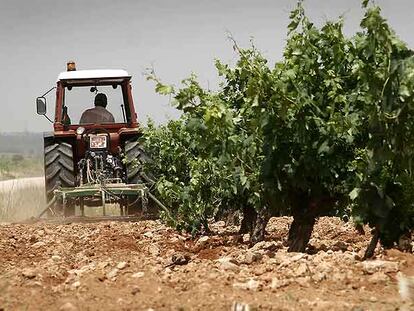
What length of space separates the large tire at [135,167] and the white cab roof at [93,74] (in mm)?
1168

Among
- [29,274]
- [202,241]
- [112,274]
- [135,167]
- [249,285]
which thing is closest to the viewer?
[249,285]

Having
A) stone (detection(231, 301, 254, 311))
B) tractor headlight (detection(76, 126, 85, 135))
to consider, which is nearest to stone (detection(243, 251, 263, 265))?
stone (detection(231, 301, 254, 311))

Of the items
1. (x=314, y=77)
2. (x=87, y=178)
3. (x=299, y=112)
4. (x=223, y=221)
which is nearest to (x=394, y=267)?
(x=299, y=112)

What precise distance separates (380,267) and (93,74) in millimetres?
8584

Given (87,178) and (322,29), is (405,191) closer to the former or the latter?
(322,29)

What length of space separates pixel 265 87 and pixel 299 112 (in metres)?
0.32

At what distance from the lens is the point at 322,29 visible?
6.89 metres

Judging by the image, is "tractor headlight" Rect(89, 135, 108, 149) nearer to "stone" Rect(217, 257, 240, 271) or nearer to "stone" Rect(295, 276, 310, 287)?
"stone" Rect(217, 257, 240, 271)

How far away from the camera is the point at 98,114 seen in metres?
13.4

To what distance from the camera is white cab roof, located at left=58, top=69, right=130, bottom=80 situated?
13.4 m

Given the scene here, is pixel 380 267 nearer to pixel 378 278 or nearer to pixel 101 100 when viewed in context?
pixel 378 278

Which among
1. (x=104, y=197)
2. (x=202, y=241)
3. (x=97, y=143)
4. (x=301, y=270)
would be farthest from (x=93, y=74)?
(x=301, y=270)

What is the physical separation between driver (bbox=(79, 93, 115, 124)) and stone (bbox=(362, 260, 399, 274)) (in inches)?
328

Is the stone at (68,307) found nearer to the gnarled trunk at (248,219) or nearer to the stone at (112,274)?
the stone at (112,274)
